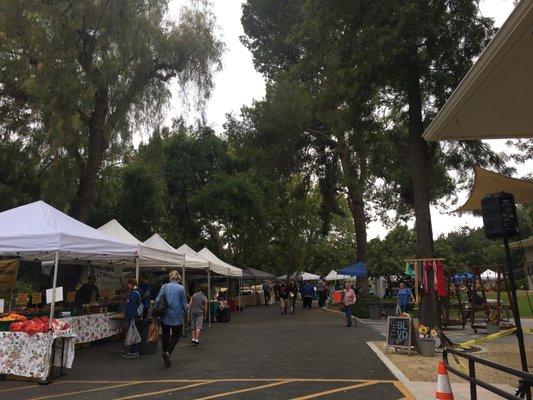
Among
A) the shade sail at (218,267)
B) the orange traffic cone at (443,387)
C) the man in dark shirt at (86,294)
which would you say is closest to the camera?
the orange traffic cone at (443,387)

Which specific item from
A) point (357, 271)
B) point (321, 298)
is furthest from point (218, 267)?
point (321, 298)

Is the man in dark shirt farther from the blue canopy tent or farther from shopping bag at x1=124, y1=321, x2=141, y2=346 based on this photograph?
the blue canopy tent

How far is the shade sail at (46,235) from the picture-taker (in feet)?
31.8

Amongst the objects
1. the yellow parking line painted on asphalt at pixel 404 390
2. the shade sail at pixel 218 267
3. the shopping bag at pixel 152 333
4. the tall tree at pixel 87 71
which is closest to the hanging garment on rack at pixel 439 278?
the yellow parking line painted on asphalt at pixel 404 390

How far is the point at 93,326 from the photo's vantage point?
12539 millimetres

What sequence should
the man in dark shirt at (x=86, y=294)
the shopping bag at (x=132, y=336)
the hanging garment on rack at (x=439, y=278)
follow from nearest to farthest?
1. the shopping bag at (x=132, y=336)
2. the hanging garment on rack at (x=439, y=278)
3. the man in dark shirt at (x=86, y=294)

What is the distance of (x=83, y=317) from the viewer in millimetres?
12062

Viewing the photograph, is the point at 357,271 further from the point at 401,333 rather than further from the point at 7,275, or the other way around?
the point at 7,275

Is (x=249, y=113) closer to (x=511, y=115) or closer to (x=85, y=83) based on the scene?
(x=85, y=83)

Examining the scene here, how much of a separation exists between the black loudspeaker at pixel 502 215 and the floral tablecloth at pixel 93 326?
29.1ft

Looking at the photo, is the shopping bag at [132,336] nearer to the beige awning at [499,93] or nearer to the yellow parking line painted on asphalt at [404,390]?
the yellow parking line painted on asphalt at [404,390]

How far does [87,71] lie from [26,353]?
37.2ft

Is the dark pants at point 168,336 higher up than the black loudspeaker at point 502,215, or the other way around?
the black loudspeaker at point 502,215

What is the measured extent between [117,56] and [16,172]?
20.5 feet
